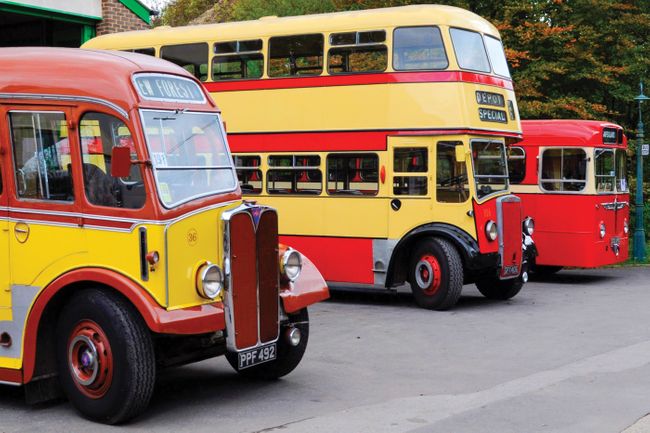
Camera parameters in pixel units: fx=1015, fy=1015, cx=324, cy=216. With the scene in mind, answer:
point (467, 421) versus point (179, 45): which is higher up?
point (179, 45)

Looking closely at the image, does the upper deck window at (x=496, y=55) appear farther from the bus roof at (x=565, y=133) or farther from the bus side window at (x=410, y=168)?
the bus roof at (x=565, y=133)

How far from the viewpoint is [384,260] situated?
15.0 m

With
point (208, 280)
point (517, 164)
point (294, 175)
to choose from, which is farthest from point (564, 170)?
point (208, 280)

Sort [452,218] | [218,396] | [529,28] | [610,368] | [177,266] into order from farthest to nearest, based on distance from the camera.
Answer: [529,28] < [452,218] < [610,368] < [218,396] < [177,266]

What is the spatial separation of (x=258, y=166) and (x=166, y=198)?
855 centimetres

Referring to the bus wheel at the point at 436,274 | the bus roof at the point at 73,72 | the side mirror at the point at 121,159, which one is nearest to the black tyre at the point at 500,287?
the bus wheel at the point at 436,274

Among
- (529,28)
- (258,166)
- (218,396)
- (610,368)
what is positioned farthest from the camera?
(529,28)

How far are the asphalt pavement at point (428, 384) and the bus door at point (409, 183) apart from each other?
4.77 feet

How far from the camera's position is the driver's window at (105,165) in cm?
767

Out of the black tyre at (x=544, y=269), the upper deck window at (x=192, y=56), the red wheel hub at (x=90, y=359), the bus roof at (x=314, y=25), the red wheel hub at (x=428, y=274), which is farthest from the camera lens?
the black tyre at (x=544, y=269)

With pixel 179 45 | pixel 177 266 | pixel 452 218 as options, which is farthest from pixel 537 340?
pixel 179 45

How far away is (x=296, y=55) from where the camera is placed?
15891 millimetres

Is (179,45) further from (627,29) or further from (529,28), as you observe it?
(627,29)

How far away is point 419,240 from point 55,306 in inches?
305
